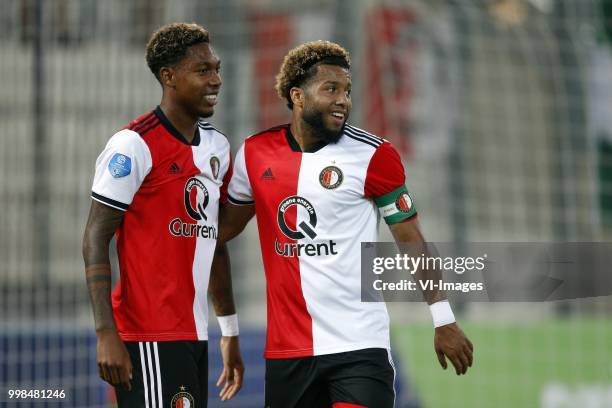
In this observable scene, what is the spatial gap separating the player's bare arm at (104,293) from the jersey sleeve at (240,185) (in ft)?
2.04

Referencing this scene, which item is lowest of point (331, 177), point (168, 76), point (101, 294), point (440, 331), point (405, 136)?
point (440, 331)

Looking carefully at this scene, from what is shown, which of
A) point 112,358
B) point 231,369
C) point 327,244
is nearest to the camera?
point 112,358

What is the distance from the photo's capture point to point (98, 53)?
899 centimetres

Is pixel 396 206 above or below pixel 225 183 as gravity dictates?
below

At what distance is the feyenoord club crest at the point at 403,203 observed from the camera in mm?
4461

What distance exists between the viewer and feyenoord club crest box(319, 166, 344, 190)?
4.45m

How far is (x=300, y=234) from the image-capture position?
4.43 meters

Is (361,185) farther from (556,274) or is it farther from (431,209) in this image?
(431,209)

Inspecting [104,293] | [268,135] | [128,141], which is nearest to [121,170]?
[128,141]

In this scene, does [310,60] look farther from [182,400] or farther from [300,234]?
[182,400]

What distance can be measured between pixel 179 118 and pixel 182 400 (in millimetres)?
1233

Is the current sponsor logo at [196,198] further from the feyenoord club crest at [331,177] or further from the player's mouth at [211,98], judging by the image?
the feyenoord club crest at [331,177]

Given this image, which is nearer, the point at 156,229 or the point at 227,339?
the point at 156,229
